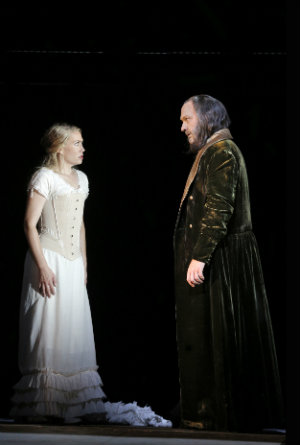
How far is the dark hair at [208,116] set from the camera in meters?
4.70

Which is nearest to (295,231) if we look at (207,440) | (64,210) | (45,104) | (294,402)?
(294,402)

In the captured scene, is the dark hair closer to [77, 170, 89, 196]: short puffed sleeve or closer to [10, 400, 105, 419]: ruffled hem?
[77, 170, 89, 196]: short puffed sleeve

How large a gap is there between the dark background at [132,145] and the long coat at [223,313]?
53 cm

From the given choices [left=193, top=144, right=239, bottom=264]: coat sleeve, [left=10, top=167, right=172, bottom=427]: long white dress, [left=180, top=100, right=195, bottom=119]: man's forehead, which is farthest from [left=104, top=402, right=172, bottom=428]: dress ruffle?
[left=180, top=100, right=195, bottom=119]: man's forehead

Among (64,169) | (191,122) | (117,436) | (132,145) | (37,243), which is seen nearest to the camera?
(117,436)

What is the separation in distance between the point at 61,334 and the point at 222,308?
3.42 ft

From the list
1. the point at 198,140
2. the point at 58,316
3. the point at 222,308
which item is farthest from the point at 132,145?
the point at 222,308

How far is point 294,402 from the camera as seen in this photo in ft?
8.58

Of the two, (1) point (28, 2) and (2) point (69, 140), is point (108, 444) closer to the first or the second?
(2) point (69, 140)

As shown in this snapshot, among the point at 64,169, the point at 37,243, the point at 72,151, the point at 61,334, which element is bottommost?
the point at 61,334

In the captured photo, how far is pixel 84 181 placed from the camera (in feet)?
16.6

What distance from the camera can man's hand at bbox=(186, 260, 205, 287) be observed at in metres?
4.44

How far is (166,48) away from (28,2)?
2.97 feet

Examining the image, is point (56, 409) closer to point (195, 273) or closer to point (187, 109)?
point (195, 273)
